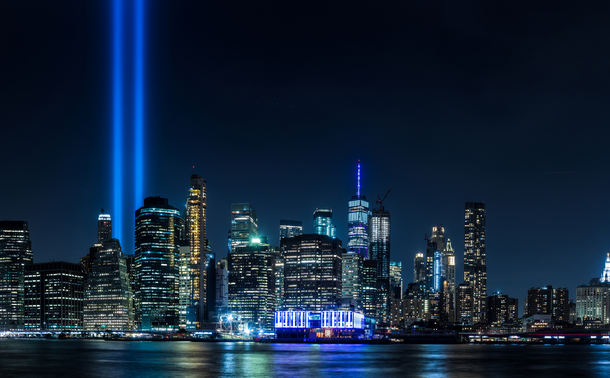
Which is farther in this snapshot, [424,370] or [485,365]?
[485,365]

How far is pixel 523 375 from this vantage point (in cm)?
10900

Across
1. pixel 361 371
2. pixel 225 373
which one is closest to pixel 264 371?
pixel 225 373

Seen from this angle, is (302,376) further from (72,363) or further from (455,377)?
(72,363)

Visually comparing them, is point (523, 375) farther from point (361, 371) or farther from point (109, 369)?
point (109, 369)

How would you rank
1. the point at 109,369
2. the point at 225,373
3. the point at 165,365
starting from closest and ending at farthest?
the point at 225,373 < the point at 109,369 < the point at 165,365

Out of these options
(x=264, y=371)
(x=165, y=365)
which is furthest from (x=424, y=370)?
(x=165, y=365)

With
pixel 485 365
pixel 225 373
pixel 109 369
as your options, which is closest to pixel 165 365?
pixel 109 369

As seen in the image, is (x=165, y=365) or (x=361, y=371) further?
(x=165, y=365)

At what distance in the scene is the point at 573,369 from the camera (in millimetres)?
126875

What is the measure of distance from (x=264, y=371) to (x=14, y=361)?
53.1 meters

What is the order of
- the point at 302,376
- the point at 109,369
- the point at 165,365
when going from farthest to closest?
the point at 165,365, the point at 109,369, the point at 302,376

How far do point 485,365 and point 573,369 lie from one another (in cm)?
1454

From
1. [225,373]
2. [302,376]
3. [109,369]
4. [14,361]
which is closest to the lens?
[302,376]

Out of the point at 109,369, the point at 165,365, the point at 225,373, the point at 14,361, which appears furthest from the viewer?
the point at 14,361
